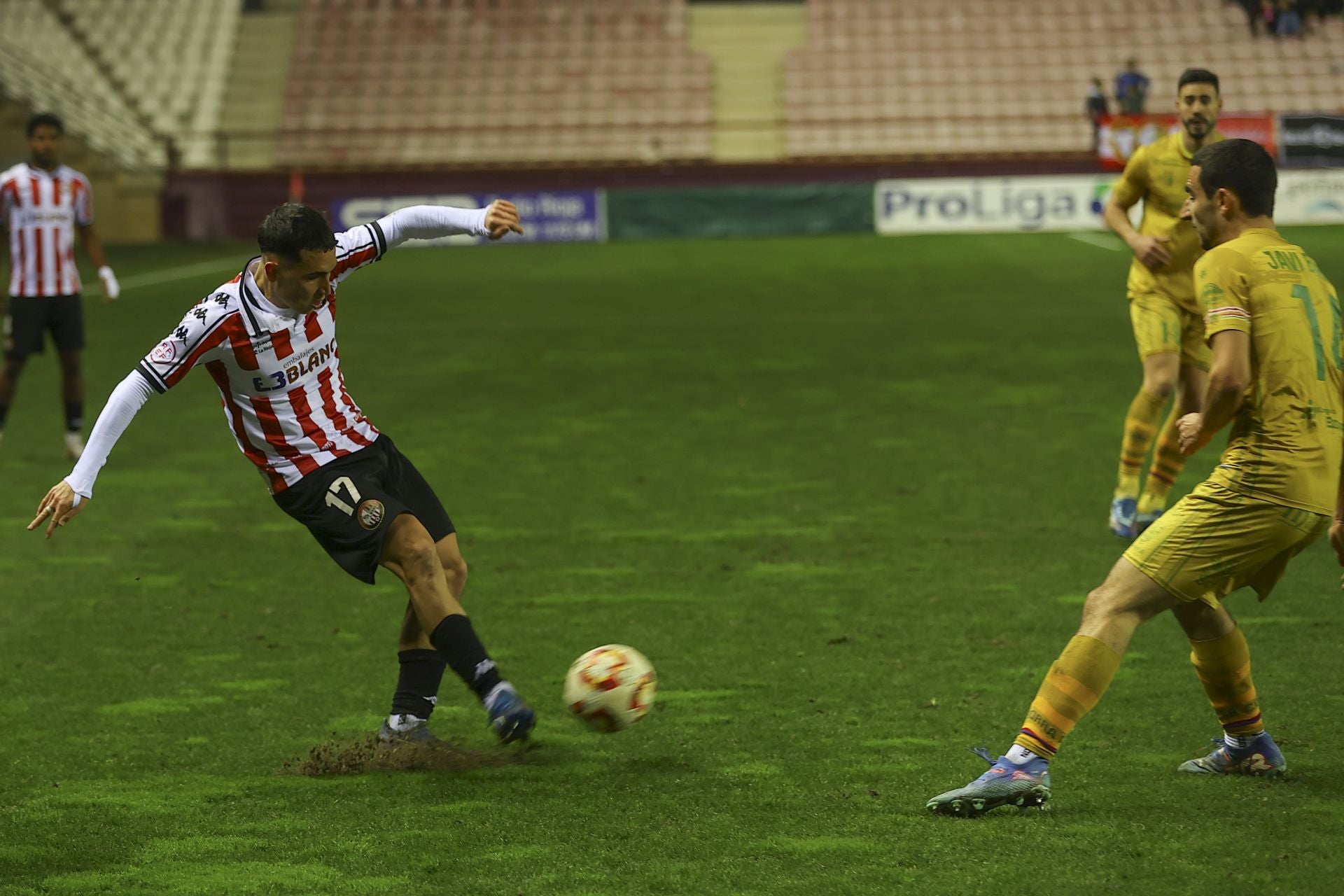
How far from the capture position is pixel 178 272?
82.9 feet

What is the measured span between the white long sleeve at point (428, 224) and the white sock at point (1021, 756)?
8.00 ft

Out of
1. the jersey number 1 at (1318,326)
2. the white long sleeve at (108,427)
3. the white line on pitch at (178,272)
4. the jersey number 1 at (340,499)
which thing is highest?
the jersey number 1 at (1318,326)

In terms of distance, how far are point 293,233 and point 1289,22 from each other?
36296 mm

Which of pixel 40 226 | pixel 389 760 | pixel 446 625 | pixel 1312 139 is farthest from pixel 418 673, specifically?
pixel 1312 139

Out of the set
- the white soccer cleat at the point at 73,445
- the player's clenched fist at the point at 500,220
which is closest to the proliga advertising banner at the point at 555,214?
the white soccer cleat at the point at 73,445

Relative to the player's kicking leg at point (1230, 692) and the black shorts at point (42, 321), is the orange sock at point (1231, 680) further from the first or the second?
the black shorts at point (42, 321)

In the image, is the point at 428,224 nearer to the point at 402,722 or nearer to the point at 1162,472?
the point at 402,722

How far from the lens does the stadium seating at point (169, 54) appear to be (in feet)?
119

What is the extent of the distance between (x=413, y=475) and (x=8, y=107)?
2907 centimetres

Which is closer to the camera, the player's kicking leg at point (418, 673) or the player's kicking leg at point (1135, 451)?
the player's kicking leg at point (418, 673)

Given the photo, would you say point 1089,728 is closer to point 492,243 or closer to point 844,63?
point 492,243

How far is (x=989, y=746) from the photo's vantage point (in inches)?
208

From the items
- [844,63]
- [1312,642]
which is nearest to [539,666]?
[1312,642]

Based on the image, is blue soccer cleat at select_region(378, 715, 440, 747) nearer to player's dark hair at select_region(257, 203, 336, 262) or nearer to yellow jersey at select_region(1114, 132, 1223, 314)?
player's dark hair at select_region(257, 203, 336, 262)
